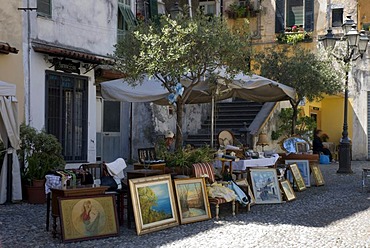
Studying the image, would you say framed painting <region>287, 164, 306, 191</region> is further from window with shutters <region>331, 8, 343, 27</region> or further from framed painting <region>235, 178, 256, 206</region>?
window with shutters <region>331, 8, 343, 27</region>

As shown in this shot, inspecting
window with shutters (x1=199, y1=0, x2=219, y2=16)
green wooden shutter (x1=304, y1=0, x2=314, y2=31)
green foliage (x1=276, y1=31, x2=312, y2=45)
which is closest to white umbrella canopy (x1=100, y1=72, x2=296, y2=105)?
green foliage (x1=276, y1=31, x2=312, y2=45)

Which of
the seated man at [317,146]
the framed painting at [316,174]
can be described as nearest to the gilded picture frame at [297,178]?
the framed painting at [316,174]

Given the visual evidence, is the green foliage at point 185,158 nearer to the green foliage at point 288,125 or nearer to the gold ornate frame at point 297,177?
the gold ornate frame at point 297,177

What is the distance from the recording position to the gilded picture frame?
12.4 metres

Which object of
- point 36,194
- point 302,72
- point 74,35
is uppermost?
point 74,35

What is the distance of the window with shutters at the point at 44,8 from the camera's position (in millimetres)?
13531

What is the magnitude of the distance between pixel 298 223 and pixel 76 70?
803cm

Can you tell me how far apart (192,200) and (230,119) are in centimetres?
1282

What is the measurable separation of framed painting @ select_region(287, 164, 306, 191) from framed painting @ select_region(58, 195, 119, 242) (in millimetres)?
5997

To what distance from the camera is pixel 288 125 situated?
2081 centimetres

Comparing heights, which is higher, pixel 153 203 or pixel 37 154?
pixel 37 154

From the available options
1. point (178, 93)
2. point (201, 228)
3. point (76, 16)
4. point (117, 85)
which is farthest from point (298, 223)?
point (76, 16)

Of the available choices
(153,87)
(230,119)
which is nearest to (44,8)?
(153,87)

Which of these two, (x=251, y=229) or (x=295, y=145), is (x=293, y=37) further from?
(x=251, y=229)
